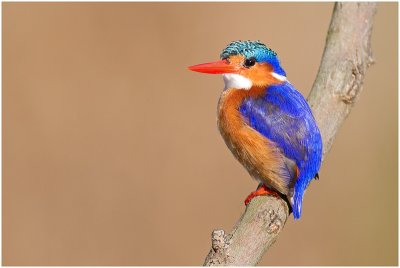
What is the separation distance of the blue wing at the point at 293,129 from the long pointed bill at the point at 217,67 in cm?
16

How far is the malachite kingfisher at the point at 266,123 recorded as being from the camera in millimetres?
2670

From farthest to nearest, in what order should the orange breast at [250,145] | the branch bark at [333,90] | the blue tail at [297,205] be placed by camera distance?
the orange breast at [250,145] < the blue tail at [297,205] < the branch bark at [333,90]

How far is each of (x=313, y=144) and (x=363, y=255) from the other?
5.70ft

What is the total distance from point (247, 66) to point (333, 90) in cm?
35

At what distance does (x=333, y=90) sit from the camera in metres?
2.87

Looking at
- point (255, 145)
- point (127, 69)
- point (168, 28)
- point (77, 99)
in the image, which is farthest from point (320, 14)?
point (255, 145)

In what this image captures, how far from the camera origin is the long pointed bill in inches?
110

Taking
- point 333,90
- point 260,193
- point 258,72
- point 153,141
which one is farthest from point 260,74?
point 153,141

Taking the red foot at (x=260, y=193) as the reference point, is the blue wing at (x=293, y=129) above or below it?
above

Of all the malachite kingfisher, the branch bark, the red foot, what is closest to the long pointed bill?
the malachite kingfisher

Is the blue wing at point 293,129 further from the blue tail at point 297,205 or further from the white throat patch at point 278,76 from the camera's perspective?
the white throat patch at point 278,76

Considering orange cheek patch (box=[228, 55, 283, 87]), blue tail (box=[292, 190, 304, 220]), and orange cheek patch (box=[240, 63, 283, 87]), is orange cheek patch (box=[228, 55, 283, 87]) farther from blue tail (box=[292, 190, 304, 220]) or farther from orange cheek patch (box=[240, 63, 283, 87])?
blue tail (box=[292, 190, 304, 220])

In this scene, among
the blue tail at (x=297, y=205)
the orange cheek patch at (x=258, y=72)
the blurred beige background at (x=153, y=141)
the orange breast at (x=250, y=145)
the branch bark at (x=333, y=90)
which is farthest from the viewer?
the blurred beige background at (x=153, y=141)

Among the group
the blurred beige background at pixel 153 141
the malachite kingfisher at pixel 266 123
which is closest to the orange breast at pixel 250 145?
the malachite kingfisher at pixel 266 123
